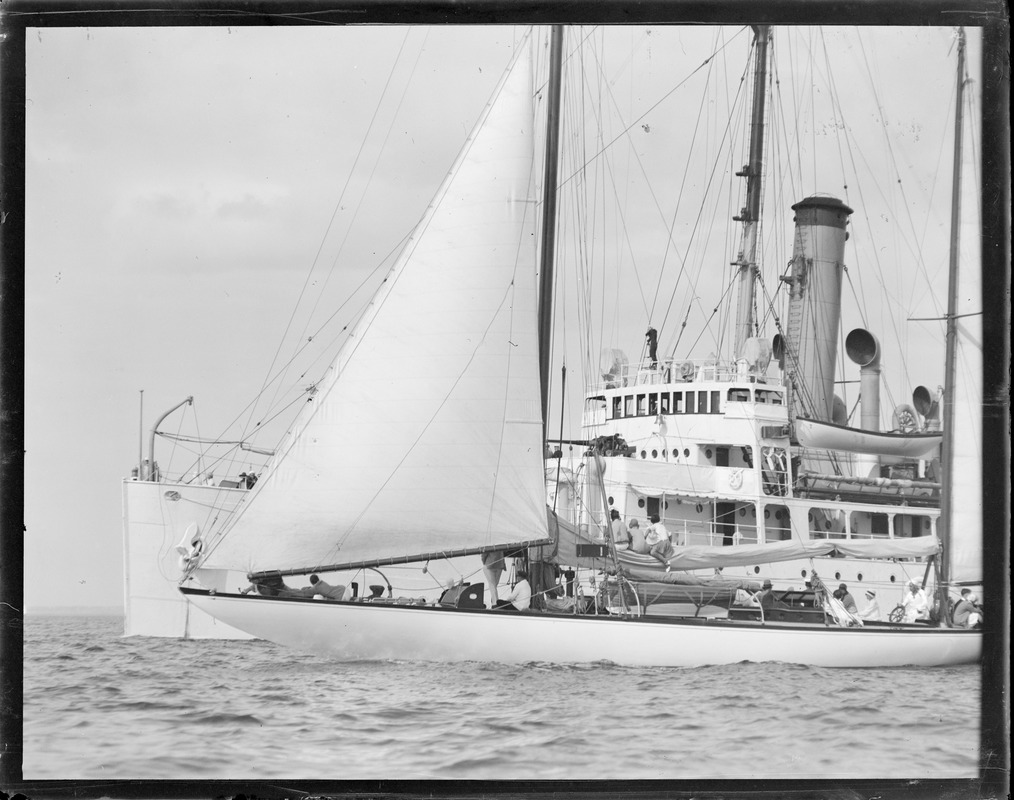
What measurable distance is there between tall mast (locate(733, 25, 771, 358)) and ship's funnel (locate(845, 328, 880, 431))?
13.0ft

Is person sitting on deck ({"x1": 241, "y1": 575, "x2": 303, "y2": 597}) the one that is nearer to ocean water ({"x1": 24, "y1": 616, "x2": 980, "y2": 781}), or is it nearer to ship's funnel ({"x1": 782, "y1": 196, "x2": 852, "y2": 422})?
ocean water ({"x1": 24, "y1": 616, "x2": 980, "y2": 781})

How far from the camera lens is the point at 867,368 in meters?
33.0

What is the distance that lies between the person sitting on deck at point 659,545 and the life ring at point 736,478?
5.16m

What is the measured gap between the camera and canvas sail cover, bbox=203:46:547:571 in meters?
17.5

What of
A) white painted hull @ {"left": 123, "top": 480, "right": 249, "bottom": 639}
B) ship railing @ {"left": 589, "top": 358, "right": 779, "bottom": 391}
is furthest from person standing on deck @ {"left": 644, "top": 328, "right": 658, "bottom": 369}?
white painted hull @ {"left": 123, "top": 480, "right": 249, "bottom": 639}

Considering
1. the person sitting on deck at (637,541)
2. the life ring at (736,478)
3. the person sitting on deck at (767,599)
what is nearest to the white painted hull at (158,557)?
the person sitting on deck at (637,541)

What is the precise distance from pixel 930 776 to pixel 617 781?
3196mm

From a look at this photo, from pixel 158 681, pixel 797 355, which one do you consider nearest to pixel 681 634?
pixel 158 681

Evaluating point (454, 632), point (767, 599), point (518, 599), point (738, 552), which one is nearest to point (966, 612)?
point (767, 599)

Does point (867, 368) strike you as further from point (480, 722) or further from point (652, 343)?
point (480, 722)

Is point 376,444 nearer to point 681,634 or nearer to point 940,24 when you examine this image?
point 681,634

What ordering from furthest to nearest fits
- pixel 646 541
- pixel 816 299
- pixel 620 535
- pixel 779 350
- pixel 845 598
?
1. pixel 816 299
2. pixel 779 350
3. pixel 845 598
4. pixel 620 535
5. pixel 646 541

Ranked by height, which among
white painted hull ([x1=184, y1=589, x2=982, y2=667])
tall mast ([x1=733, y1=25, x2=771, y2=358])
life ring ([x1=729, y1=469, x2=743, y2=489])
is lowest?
white painted hull ([x1=184, y1=589, x2=982, y2=667])

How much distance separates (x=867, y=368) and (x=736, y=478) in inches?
304
